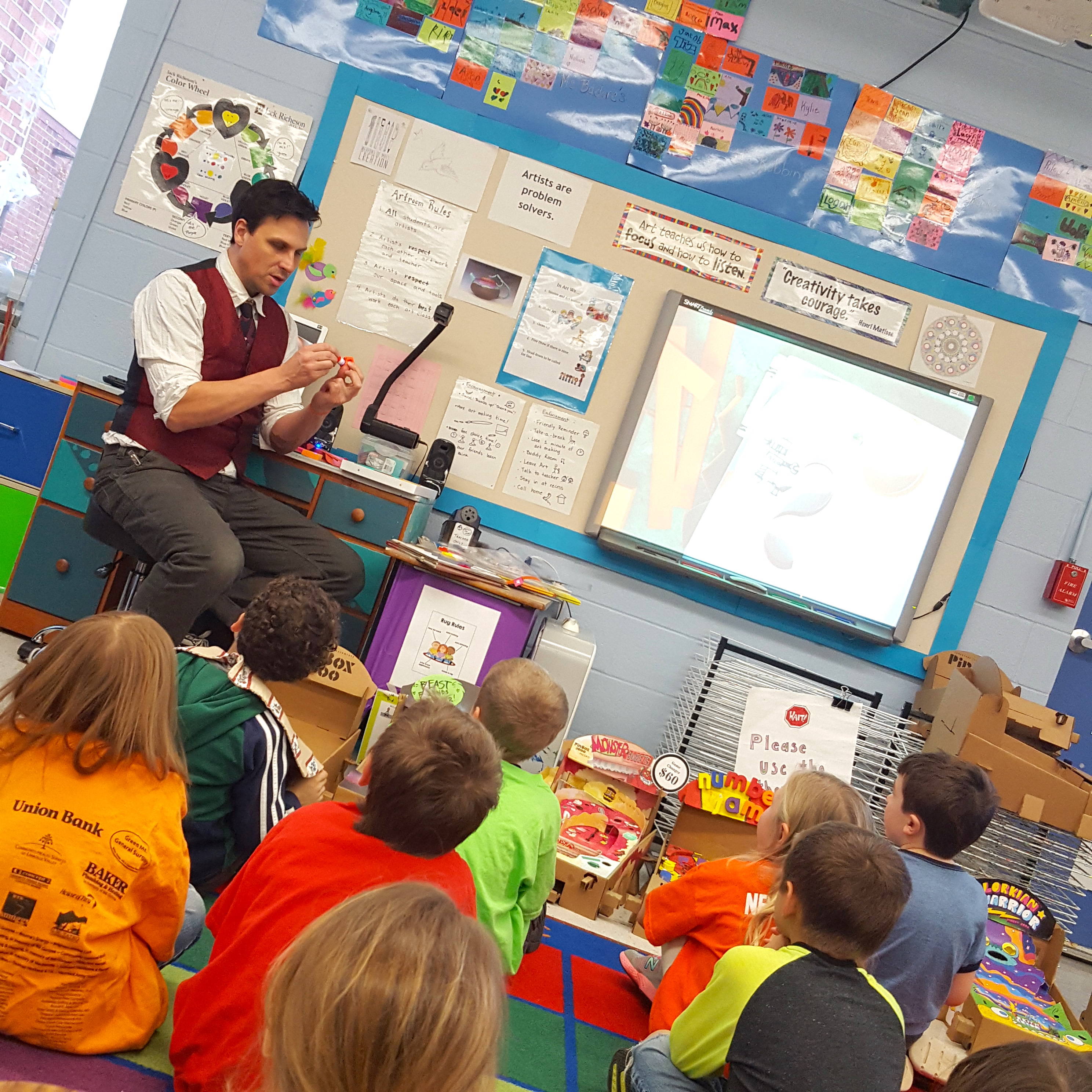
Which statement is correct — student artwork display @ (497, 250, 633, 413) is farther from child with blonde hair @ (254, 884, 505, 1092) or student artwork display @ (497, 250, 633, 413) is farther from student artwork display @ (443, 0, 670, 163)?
child with blonde hair @ (254, 884, 505, 1092)

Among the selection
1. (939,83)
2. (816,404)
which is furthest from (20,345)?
(939,83)

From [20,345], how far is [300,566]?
165 cm

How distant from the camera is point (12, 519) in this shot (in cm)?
321

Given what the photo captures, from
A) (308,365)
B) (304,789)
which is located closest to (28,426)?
(308,365)

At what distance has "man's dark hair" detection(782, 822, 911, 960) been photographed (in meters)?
1.39

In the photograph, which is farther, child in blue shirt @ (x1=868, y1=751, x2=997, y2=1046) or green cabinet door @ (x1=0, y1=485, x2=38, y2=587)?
green cabinet door @ (x1=0, y1=485, x2=38, y2=587)


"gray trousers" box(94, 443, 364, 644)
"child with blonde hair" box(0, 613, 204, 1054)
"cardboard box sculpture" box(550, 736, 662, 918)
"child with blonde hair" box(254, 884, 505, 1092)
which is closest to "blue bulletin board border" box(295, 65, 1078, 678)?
"cardboard box sculpture" box(550, 736, 662, 918)

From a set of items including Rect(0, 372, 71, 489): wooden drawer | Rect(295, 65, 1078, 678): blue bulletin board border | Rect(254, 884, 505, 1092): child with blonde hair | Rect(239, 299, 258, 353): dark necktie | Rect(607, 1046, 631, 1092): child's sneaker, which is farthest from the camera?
Rect(295, 65, 1078, 678): blue bulletin board border

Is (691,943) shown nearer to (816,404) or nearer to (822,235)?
(816,404)

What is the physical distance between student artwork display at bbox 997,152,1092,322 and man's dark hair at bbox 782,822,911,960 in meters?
2.99

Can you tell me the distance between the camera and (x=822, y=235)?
12.2ft

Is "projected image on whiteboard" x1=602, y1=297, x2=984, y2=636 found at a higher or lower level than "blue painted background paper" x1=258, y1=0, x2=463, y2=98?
lower

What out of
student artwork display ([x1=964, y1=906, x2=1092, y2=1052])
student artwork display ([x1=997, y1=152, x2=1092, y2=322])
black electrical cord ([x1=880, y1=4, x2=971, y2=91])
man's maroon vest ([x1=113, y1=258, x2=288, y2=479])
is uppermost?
black electrical cord ([x1=880, y1=4, x2=971, y2=91])

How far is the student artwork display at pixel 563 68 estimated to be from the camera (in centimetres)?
363
